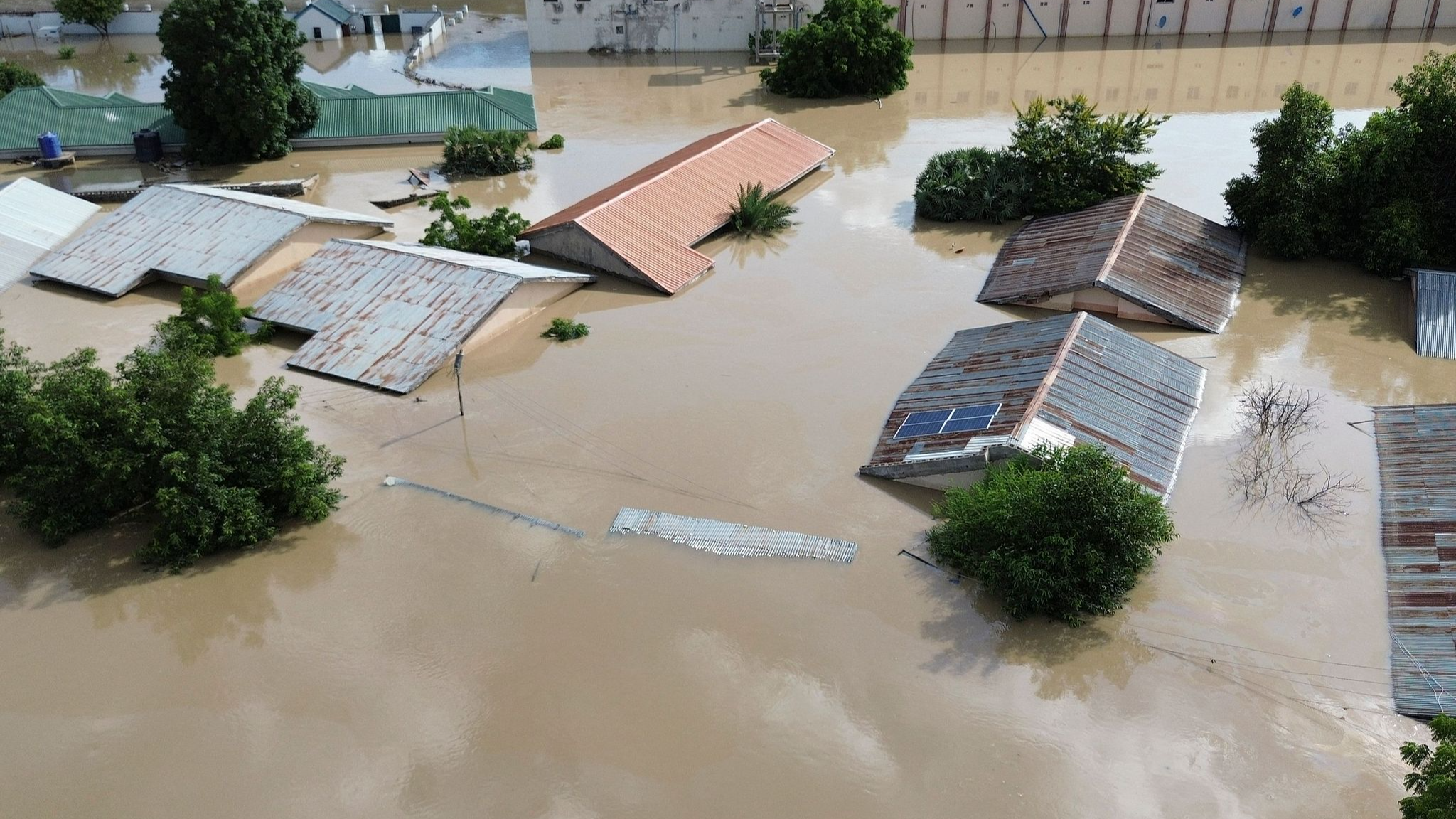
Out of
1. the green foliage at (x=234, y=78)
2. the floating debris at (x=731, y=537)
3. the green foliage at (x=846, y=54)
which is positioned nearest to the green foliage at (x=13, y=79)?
the green foliage at (x=234, y=78)

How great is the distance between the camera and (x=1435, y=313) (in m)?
27.3

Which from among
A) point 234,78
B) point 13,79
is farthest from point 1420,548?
point 13,79

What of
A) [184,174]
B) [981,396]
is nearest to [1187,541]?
[981,396]

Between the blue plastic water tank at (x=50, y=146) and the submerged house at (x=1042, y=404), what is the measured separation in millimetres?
35537

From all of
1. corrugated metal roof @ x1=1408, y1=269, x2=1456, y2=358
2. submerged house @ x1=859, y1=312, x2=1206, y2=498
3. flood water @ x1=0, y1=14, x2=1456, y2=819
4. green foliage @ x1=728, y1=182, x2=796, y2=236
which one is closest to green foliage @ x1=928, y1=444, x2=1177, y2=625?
flood water @ x1=0, y1=14, x2=1456, y2=819

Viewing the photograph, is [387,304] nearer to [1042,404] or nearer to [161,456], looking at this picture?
[161,456]

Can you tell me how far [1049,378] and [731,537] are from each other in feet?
25.5

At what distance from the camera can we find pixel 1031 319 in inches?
1121

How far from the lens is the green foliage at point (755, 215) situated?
1351 inches

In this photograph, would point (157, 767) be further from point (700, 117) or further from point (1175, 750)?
point (700, 117)

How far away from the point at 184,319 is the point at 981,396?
20.0 meters

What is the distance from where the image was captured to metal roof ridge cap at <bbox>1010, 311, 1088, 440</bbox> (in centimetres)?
2105

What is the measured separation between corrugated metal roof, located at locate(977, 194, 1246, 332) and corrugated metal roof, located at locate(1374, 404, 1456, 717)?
6155 mm

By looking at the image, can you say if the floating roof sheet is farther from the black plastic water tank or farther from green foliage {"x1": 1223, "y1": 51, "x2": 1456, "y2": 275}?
green foliage {"x1": 1223, "y1": 51, "x2": 1456, "y2": 275}
